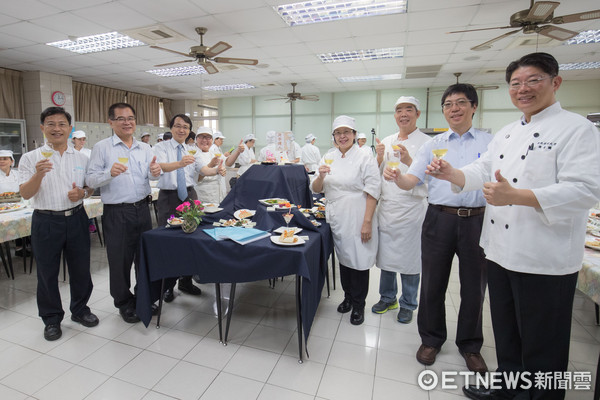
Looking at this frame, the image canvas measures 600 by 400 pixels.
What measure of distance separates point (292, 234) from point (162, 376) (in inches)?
47.4

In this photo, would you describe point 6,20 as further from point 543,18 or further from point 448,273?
point 543,18

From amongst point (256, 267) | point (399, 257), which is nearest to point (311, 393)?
point (256, 267)

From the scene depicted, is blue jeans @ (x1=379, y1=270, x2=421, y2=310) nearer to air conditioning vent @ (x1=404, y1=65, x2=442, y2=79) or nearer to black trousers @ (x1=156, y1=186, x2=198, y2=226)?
black trousers @ (x1=156, y1=186, x2=198, y2=226)

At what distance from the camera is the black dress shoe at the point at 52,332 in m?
2.30

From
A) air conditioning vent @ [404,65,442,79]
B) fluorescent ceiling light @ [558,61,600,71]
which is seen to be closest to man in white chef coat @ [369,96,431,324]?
air conditioning vent @ [404,65,442,79]

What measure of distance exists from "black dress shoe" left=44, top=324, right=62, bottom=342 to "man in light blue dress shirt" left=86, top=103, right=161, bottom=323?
16.0 inches

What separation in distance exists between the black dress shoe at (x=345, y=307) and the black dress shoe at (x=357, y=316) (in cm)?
16

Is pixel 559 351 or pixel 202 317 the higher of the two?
pixel 559 351

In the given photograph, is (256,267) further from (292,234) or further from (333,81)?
(333,81)

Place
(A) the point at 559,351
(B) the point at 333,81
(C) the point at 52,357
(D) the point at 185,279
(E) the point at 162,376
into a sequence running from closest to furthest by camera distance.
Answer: (A) the point at 559,351
(E) the point at 162,376
(C) the point at 52,357
(D) the point at 185,279
(B) the point at 333,81

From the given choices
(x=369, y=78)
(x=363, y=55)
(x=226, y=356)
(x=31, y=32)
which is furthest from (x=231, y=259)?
(x=369, y=78)

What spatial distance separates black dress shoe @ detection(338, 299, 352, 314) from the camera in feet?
9.01

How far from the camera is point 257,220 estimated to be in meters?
2.61

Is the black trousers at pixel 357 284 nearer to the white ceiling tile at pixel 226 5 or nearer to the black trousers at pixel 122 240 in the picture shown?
the black trousers at pixel 122 240
